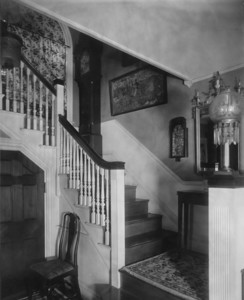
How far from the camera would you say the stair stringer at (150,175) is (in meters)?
3.33

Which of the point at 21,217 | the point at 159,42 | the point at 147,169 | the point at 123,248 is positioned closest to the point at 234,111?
the point at 159,42

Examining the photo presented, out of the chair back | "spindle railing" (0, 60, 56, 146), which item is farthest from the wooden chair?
"spindle railing" (0, 60, 56, 146)

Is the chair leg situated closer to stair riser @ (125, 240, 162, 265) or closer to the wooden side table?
stair riser @ (125, 240, 162, 265)

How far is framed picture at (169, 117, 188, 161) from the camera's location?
126 inches

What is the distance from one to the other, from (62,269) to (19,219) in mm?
934

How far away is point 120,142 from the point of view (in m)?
4.23

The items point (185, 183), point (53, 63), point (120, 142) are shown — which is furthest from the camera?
point (53, 63)

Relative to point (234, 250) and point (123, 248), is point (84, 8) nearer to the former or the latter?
point (234, 250)

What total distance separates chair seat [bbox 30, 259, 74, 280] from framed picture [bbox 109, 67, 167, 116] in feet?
8.01

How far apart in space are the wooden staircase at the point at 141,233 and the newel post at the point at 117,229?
0.14m

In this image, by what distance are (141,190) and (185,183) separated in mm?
793

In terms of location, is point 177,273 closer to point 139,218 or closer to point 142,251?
point 142,251

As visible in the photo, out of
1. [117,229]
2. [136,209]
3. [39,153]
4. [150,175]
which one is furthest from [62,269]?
[150,175]

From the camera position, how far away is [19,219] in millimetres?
3188
